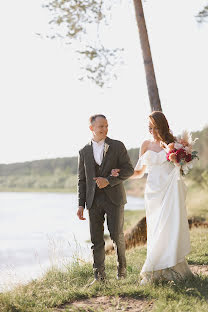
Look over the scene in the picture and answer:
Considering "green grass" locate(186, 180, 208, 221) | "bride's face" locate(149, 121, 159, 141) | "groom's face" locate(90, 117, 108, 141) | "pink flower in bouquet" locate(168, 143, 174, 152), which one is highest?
"groom's face" locate(90, 117, 108, 141)

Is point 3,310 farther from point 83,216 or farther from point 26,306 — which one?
point 83,216

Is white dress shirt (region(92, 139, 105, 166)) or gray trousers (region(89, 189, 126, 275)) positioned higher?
white dress shirt (region(92, 139, 105, 166))

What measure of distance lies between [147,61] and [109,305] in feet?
16.3

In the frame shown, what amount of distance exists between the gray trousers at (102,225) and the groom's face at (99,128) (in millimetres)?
655

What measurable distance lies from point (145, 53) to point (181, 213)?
4.07m

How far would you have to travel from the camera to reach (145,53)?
7820mm

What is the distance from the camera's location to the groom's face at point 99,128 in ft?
16.0

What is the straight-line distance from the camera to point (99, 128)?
4895 millimetres

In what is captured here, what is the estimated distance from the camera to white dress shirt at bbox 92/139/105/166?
5.03m

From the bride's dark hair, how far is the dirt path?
1776 mm

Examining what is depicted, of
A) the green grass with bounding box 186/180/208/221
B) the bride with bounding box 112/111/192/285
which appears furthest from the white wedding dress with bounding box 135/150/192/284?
the green grass with bounding box 186/180/208/221

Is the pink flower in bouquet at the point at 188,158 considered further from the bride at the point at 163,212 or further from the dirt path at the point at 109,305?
the dirt path at the point at 109,305

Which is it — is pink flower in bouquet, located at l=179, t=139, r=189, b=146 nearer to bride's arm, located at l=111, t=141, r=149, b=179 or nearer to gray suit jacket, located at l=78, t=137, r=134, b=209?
bride's arm, located at l=111, t=141, r=149, b=179

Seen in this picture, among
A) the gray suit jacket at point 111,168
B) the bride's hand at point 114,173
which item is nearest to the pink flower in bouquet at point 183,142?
the gray suit jacket at point 111,168
